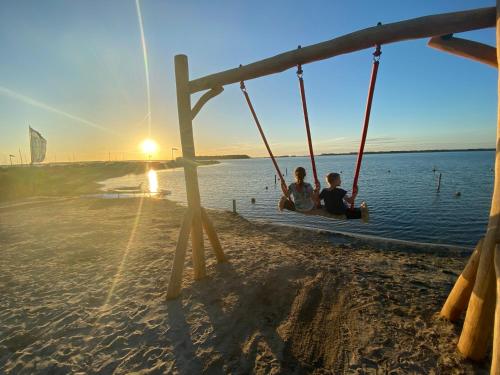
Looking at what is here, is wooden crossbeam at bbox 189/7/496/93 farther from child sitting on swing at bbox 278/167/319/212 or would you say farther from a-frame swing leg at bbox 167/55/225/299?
child sitting on swing at bbox 278/167/319/212

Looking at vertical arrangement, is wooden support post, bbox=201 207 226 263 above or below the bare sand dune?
above

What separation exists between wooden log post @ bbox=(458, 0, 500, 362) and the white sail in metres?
58.3

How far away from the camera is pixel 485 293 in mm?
3205

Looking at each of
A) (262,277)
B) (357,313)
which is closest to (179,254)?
(262,277)

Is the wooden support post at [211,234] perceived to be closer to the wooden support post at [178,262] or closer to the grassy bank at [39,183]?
the wooden support post at [178,262]

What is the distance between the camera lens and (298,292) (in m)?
5.43

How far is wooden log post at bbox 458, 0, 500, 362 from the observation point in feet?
10.2

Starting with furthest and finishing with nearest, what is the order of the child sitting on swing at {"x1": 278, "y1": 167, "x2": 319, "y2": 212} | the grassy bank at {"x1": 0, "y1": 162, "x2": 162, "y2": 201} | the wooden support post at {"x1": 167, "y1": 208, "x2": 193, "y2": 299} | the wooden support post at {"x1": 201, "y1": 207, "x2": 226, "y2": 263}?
the grassy bank at {"x1": 0, "y1": 162, "x2": 162, "y2": 201}
the wooden support post at {"x1": 201, "y1": 207, "x2": 226, "y2": 263}
the child sitting on swing at {"x1": 278, "y1": 167, "x2": 319, "y2": 212}
the wooden support post at {"x1": 167, "y1": 208, "x2": 193, "y2": 299}

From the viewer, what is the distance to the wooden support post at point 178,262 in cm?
521

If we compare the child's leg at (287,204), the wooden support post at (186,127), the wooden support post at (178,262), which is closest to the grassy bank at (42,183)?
the wooden support post at (186,127)

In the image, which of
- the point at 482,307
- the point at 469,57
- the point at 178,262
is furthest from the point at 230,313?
the point at 469,57

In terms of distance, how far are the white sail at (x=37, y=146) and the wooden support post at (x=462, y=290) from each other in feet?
190

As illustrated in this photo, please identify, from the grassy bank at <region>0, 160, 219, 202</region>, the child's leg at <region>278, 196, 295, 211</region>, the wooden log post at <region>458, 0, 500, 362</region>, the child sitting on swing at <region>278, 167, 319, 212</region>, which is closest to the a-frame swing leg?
the grassy bank at <region>0, 160, 219, 202</region>

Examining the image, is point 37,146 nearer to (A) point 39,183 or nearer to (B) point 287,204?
(A) point 39,183
